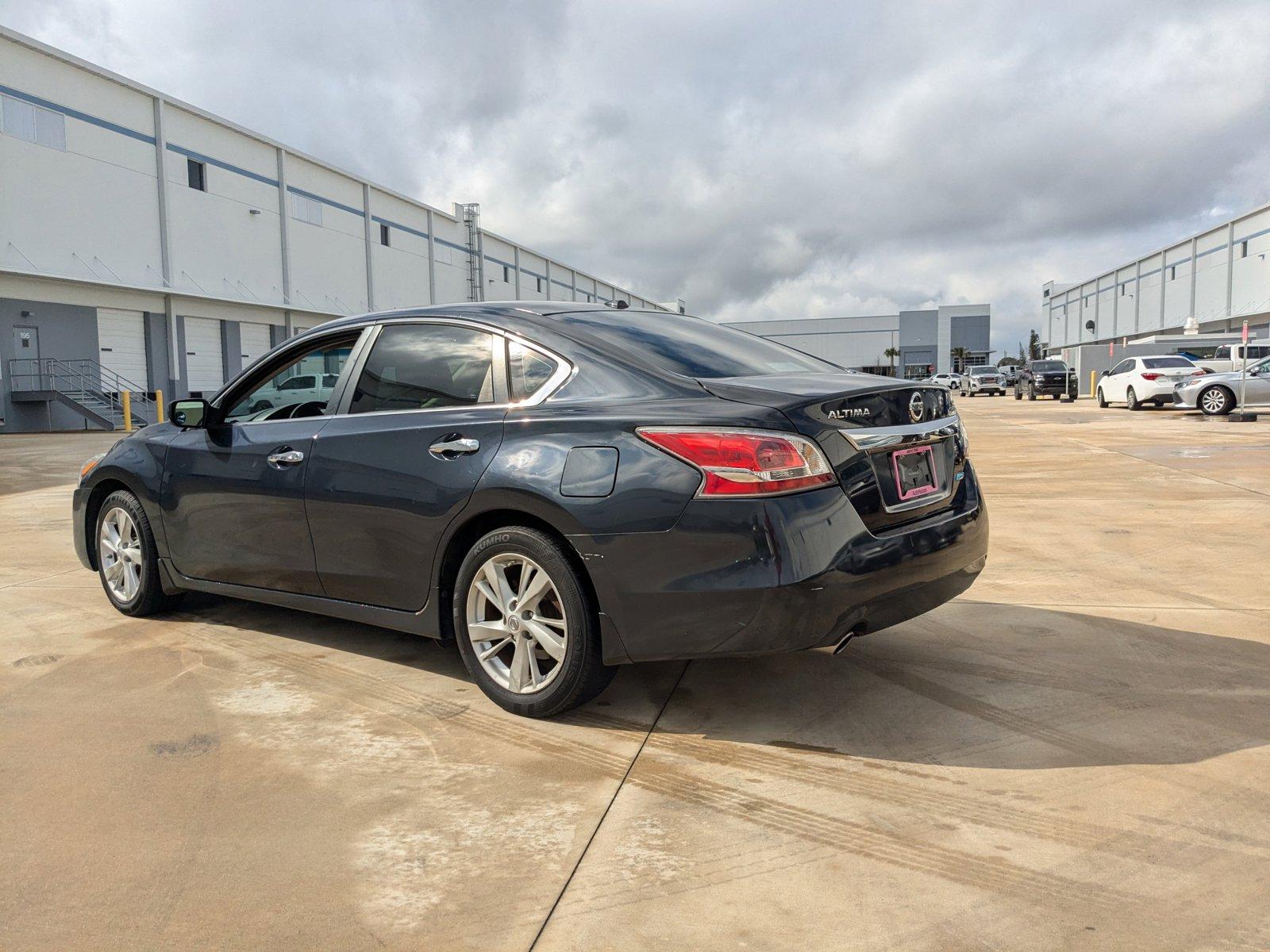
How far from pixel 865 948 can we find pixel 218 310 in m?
35.6

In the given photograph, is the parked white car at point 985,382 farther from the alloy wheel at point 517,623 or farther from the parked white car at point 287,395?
the alloy wheel at point 517,623

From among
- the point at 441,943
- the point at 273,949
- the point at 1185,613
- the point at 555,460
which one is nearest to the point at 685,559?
the point at 555,460

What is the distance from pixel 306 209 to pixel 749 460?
38.5 meters

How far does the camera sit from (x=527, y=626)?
3635 millimetres

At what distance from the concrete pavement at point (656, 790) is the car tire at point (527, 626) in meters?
0.14

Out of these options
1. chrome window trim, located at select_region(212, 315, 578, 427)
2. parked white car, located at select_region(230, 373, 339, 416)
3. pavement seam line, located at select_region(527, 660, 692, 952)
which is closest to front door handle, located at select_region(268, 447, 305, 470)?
chrome window trim, located at select_region(212, 315, 578, 427)

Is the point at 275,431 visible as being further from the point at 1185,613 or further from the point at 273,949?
the point at 1185,613

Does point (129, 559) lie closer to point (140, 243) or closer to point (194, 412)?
point (194, 412)

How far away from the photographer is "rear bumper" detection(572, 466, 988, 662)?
3203 mm

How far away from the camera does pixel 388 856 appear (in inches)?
106

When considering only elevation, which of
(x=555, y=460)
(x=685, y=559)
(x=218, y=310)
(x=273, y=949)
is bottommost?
(x=273, y=949)

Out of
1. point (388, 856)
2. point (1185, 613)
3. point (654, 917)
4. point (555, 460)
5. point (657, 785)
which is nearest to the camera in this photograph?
point (654, 917)

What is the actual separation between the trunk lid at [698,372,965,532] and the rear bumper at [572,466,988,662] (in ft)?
0.38

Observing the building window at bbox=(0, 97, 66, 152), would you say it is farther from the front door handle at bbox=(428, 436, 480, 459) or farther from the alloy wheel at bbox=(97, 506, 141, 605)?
the front door handle at bbox=(428, 436, 480, 459)
